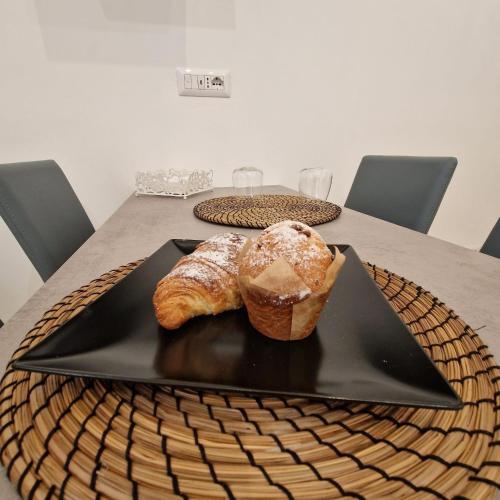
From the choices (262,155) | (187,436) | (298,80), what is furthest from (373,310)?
(298,80)

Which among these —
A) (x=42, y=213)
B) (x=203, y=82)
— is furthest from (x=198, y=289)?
(x=203, y=82)

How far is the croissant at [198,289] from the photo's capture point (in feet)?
1.28

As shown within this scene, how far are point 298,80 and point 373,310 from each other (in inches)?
62.0

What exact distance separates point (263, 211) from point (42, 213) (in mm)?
714

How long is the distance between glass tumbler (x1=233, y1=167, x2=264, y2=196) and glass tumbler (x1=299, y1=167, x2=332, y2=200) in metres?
0.22

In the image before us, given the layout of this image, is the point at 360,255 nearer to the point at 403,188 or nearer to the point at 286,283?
the point at 286,283

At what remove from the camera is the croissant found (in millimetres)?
389

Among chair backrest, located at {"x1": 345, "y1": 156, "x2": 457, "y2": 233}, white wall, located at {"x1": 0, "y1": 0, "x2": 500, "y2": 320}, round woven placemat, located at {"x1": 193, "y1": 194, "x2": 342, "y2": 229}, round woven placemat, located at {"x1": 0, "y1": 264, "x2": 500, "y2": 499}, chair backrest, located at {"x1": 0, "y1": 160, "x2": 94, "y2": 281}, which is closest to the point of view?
round woven placemat, located at {"x1": 0, "y1": 264, "x2": 500, "y2": 499}

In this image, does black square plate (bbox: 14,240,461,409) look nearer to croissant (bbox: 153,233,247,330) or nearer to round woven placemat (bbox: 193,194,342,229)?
croissant (bbox: 153,233,247,330)

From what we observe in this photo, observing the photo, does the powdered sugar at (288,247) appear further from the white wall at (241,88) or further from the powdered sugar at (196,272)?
the white wall at (241,88)

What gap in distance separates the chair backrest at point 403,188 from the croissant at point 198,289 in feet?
3.22

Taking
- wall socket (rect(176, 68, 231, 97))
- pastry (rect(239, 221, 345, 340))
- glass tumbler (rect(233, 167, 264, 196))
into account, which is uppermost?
wall socket (rect(176, 68, 231, 97))

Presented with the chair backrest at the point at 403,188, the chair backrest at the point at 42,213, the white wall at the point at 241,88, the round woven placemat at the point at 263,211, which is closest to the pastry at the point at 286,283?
the round woven placemat at the point at 263,211

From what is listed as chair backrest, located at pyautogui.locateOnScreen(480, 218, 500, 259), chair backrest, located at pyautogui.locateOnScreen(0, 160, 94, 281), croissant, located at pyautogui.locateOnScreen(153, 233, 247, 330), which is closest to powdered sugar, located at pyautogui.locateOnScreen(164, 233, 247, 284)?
croissant, located at pyautogui.locateOnScreen(153, 233, 247, 330)
